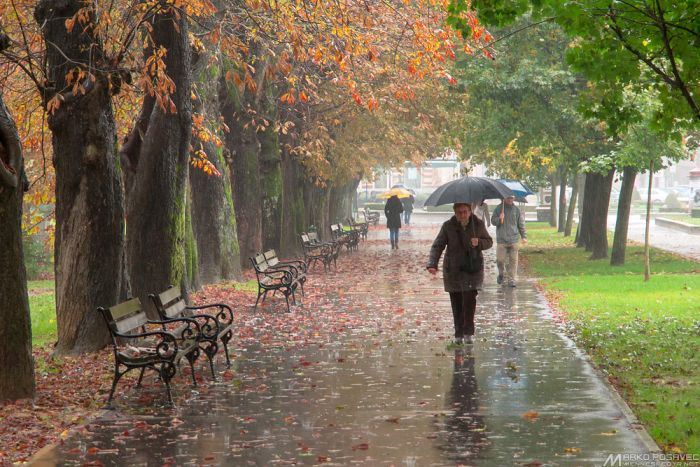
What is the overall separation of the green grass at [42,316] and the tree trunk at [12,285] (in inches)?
202

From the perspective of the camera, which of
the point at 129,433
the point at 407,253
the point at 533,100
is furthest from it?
the point at 407,253

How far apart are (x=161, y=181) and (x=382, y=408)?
24.0 feet

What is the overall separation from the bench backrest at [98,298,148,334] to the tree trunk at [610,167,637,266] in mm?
17806

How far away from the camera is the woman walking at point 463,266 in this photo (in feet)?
44.7

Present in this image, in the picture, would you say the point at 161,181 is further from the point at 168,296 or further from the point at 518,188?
the point at 518,188

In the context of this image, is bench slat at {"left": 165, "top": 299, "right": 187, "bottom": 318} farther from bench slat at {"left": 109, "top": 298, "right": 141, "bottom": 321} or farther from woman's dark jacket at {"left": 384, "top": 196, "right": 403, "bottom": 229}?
woman's dark jacket at {"left": 384, "top": 196, "right": 403, "bottom": 229}

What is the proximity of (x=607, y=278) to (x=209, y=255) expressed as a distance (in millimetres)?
8559

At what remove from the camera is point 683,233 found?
1907 inches

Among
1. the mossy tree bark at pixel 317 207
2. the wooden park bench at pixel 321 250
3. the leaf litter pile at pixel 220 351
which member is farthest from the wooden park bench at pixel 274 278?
the mossy tree bark at pixel 317 207

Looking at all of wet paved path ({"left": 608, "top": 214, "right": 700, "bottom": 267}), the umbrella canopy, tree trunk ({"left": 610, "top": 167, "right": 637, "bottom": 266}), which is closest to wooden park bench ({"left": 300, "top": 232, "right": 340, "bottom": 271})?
the umbrella canopy

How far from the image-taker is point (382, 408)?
965cm

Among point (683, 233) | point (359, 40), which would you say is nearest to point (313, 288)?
point (359, 40)

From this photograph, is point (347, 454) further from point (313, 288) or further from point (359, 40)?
point (313, 288)

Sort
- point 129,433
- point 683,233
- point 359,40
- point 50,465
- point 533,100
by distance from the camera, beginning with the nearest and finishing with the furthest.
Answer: point 50,465
point 129,433
point 359,40
point 533,100
point 683,233
